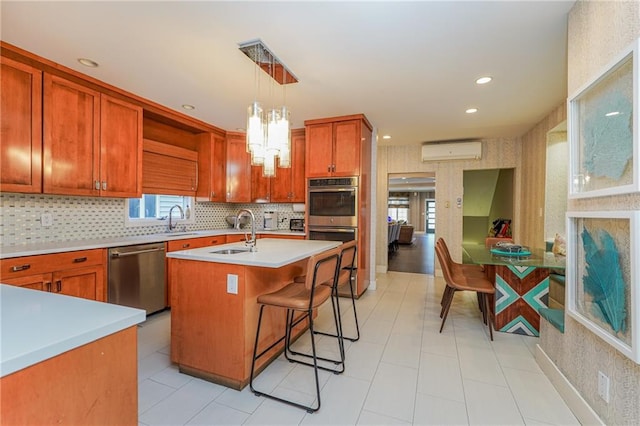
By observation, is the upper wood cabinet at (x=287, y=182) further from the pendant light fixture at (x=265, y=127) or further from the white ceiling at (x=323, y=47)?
the pendant light fixture at (x=265, y=127)

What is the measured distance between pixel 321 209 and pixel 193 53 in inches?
92.1

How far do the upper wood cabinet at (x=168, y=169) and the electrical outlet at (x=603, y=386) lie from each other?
14.1 ft

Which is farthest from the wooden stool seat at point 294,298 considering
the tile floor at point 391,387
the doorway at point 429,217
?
the doorway at point 429,217

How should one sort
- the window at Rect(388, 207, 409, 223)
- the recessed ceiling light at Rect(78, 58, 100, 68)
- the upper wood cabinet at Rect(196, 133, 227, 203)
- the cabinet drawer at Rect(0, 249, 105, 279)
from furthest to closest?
the window at Rect(388, 207, 409, 223) < the upper wood cabinet at Rect(196, 133, 227, 203) < the recessed ceiling light at Rect(78, 58, 100, 68) < the cabinet drawer at Rect(0, 249, 105, 279)

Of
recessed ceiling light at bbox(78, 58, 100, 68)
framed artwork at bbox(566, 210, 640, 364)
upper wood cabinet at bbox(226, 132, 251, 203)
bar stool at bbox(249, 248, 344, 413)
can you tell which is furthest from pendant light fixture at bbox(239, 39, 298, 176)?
upper wood cabinet at bbox(226, 132, 251, 203)

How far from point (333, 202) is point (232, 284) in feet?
7.34

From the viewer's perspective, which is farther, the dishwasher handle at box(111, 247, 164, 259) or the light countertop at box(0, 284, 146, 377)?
the dishwasher handle at box(111, 247, 164, 259)

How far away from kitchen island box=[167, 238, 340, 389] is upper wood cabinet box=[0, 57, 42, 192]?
1.47m

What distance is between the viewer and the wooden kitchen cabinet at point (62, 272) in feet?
6.76

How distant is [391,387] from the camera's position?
1947mm

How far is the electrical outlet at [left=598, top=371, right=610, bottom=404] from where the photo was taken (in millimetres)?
1397

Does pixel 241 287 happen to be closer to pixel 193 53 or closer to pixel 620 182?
pixel 193 53

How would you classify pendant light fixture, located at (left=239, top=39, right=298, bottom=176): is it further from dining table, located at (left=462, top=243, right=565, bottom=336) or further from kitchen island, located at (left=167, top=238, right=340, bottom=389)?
dining table, located at (left=462, top=243, right=565, bottom=336)

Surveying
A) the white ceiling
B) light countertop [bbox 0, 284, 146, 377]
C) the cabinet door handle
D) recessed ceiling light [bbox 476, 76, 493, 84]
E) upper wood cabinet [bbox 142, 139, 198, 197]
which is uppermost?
recessed ceiling light [bbox 476, 76, 493, 84]
